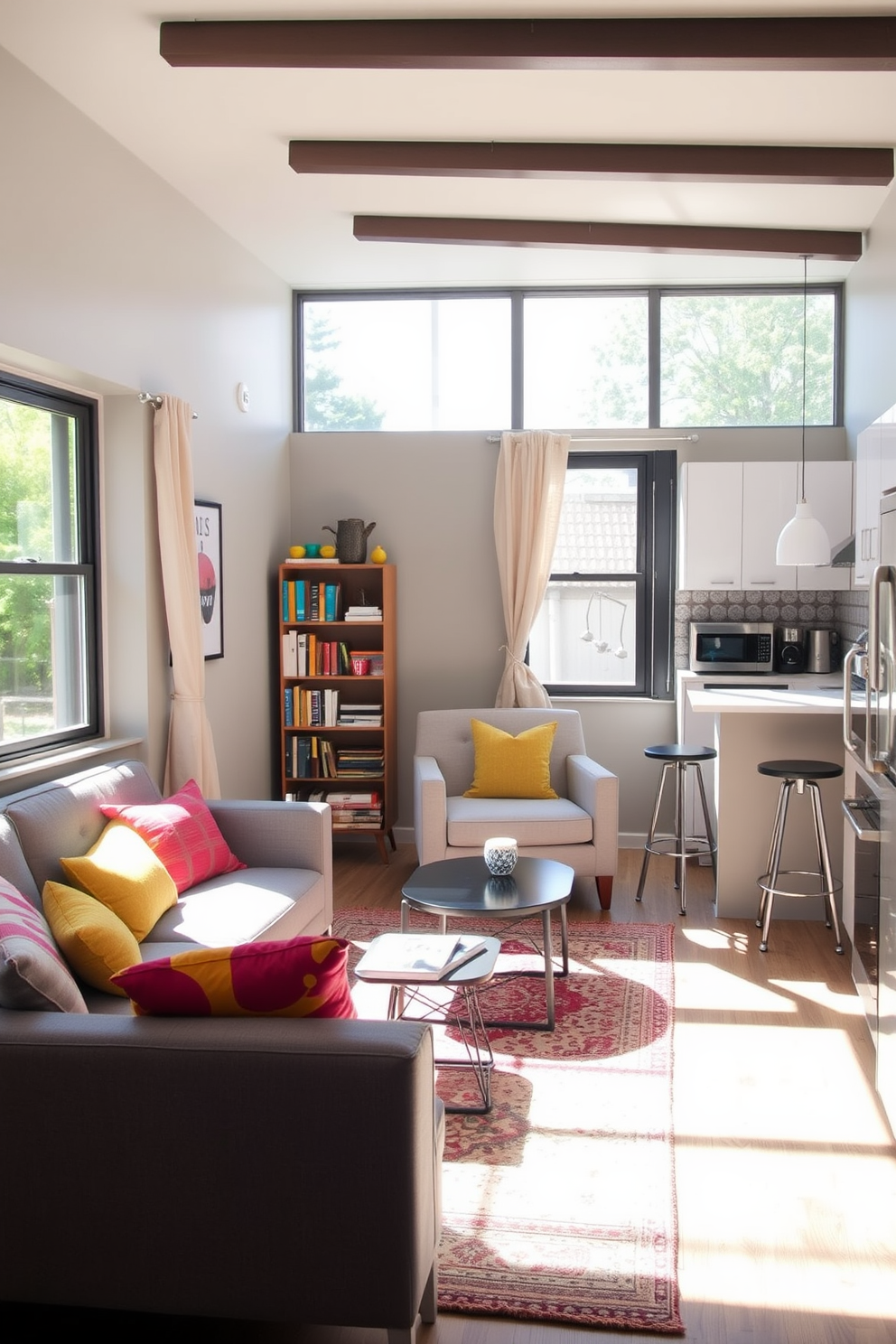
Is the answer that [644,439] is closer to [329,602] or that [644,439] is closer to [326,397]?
[326,397]

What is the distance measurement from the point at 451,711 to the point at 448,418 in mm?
1793

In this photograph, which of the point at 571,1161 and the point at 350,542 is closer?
the point at 571,1161

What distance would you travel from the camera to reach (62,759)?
13.4ft

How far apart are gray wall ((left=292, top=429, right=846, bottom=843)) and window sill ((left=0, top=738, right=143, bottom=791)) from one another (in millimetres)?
2449

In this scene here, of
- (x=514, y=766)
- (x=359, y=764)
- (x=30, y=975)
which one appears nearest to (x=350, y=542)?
(x=359, y=764)

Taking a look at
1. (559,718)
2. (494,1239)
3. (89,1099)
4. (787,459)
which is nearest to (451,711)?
(559,718)

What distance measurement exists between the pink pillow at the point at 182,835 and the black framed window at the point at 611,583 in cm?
298

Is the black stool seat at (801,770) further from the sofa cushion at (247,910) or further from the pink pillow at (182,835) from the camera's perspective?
the pink pillow at (182,835)

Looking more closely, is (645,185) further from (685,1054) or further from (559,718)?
(685,1054)

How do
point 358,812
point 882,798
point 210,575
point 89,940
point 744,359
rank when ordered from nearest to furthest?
1. point 89,940
2. point 882,798
3. point 210,575
4. point 358,812
5. point 744,359

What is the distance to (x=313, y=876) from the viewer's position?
14.2 ft

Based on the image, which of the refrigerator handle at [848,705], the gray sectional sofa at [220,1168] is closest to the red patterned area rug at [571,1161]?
the gray sectional sofa at [220,1168]

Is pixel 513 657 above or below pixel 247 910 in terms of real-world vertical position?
above

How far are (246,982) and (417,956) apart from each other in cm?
101
